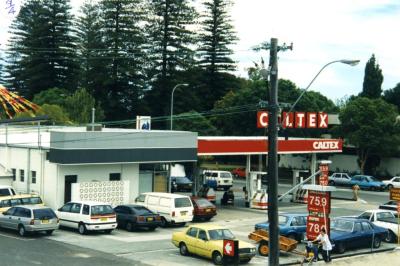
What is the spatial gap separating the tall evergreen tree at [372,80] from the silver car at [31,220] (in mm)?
75329

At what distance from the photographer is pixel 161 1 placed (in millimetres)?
90375

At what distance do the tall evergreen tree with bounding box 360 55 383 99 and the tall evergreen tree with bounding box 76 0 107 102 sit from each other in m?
40.9

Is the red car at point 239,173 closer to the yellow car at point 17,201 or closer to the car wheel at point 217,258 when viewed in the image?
the yellow car at point 17,201

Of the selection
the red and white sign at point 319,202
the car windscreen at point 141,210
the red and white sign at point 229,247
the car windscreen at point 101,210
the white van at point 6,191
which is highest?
the red and white sign at point 319,202

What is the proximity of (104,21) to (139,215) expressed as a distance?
61244 millimetres

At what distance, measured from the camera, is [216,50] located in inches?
3856

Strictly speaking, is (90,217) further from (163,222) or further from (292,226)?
(292,226)

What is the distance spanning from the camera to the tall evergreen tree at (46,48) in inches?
3666

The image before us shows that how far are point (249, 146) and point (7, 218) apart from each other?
18.3 meters

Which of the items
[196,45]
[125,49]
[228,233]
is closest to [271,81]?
[228,233]

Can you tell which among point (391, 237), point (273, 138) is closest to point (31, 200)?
point (273, 138)

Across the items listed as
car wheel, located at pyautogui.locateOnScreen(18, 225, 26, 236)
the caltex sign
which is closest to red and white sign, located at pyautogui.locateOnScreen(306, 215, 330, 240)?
car wheel, located at pyautogui.locateOnScreen(18, 225, 26, 236)

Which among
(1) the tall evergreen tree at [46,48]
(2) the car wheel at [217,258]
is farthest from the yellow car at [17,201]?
(1) the tall evergreen tree at [46,48]

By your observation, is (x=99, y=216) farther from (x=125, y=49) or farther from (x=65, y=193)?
(x=125, y=49)
